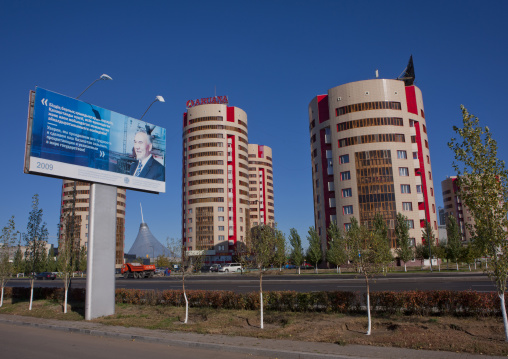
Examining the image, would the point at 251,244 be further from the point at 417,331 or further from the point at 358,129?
the point at 358,129

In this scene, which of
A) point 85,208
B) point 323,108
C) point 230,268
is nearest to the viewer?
point 230,268

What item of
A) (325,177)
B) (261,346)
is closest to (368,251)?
(261,346)

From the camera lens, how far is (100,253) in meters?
18.3

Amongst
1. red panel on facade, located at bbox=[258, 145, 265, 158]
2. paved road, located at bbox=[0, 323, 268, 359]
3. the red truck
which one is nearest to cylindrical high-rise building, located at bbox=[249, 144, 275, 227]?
red panel on facade, located at bbox=[258, 145, 265, 158]

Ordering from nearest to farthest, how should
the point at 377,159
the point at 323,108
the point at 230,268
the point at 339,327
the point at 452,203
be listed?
the point at 339,327, the point at 377,159, the point at 230,268, the point at 323,108, the point at 452,203

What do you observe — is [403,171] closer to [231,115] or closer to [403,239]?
[403,239]

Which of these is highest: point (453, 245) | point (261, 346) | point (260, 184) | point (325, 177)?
point (260, 184)

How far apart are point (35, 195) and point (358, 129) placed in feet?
189

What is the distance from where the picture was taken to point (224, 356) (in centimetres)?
1046

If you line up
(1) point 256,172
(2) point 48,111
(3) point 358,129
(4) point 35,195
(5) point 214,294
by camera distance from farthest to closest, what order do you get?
(1) point 256,172, (3) point 358,129, (4) point 35,195, (5) point 214,294, (2) point 48,111

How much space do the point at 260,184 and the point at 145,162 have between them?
14885 cm

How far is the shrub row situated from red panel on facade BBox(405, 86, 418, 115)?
216 feet

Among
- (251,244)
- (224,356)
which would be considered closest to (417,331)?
(224,356)

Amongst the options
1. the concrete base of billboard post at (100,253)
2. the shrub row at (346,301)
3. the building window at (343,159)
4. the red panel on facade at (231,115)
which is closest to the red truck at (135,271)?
the building window at (343,159)
